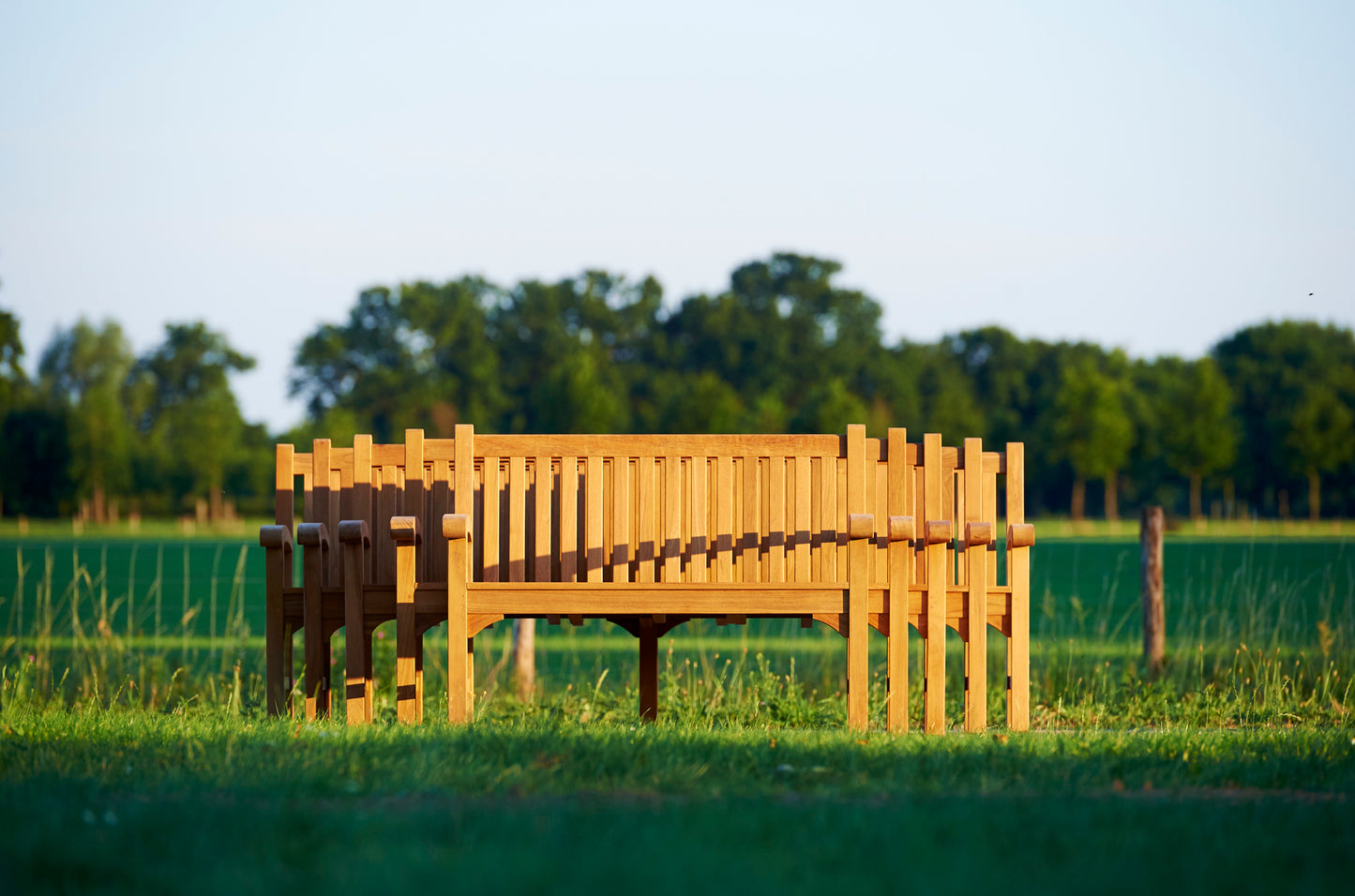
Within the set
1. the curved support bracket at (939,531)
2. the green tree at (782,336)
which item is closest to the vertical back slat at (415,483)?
the curved support bracket at (939,531)

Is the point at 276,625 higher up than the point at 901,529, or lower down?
lower down

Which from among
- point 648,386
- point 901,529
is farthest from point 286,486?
point 648,386

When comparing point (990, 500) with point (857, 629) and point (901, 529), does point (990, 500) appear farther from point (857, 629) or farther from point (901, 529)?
point (857, 629)

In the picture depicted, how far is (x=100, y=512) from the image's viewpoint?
5356cm

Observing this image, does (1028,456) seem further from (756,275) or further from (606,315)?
(606,315)

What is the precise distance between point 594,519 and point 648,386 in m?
60.3

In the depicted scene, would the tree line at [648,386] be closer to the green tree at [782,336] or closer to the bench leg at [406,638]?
the green tree at [782,336]

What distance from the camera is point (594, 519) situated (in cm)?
618

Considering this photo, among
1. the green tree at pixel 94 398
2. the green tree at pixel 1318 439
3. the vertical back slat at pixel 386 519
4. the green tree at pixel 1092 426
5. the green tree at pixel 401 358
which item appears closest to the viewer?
the vertical back slat at pixel 386 519

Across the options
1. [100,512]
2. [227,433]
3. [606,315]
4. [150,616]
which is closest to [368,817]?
[150,616]

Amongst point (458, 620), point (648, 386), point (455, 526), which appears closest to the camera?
point (455, 526)

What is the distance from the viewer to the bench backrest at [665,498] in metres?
6.21

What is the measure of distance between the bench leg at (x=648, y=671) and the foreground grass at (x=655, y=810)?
1.81 m

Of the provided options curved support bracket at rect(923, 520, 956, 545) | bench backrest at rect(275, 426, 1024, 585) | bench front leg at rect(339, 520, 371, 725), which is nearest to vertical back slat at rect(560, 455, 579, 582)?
bench backrest at rect(275, 426, 1024, 585)
